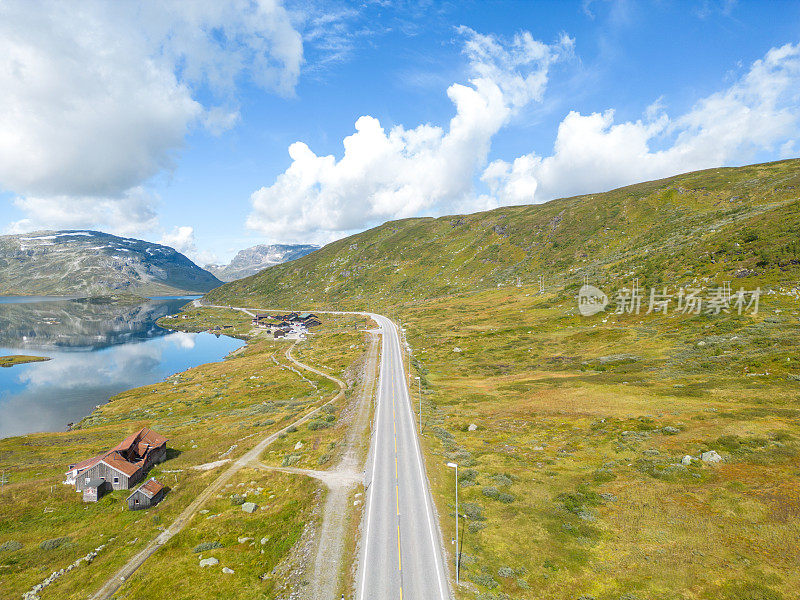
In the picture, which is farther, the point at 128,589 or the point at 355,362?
the point at 355,362

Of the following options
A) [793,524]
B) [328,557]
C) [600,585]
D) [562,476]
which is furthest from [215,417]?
[793,524]

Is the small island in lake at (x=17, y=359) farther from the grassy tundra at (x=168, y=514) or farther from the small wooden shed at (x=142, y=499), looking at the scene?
the small wooden shed at (x=142, y=499)

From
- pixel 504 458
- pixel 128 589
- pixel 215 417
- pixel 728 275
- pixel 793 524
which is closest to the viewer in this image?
pixel 793 524

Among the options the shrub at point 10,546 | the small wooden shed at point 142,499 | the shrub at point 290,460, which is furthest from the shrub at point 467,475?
the shrub at point 10,546

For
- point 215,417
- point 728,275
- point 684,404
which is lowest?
point 215,417

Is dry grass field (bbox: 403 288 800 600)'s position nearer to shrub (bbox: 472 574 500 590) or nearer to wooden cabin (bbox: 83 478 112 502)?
shrub (bbox: 472 574 500 590)

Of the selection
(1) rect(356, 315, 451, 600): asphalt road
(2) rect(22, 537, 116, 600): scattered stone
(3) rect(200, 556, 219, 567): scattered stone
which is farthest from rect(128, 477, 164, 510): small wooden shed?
(1) rect(356, 315, 451, 600): asphalt road

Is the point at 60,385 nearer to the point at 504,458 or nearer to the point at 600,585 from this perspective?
the point at 504,458
